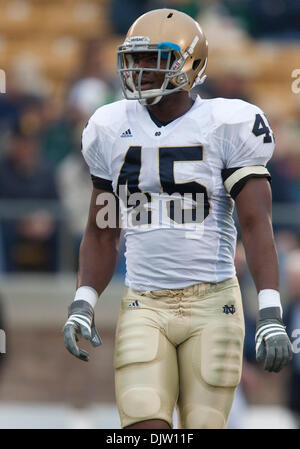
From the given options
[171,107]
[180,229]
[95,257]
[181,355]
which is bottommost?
[181,355]

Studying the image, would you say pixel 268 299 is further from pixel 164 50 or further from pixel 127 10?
pixel 127 10

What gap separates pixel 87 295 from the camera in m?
3.83

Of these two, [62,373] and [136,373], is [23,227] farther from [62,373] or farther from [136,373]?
[136,373]

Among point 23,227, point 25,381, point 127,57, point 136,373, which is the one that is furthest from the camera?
point 25,381

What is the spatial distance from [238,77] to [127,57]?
13.1ft

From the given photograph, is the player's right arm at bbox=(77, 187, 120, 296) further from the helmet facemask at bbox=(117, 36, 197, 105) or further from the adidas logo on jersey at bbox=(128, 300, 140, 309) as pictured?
the helmet facemask at bbox=(117, 36, 197, 105)

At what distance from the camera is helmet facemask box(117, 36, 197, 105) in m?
3.72

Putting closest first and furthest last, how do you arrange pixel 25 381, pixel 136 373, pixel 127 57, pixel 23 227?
1. pixel 136 373
2. pixel 127 57
3. pixel 23 227
4. pixel 25 381

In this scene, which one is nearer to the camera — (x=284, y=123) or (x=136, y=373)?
(x=136, y=373)

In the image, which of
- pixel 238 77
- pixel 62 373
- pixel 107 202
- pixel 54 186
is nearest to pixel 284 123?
pixel 238 77

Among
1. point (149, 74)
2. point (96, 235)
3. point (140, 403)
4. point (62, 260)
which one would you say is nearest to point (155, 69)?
point (149, 74)

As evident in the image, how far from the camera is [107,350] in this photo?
25.5 ft

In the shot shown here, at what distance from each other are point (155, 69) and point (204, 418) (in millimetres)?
1288

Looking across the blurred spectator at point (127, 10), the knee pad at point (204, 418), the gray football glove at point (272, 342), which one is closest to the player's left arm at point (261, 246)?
the gray football glove at point (272, 342)
